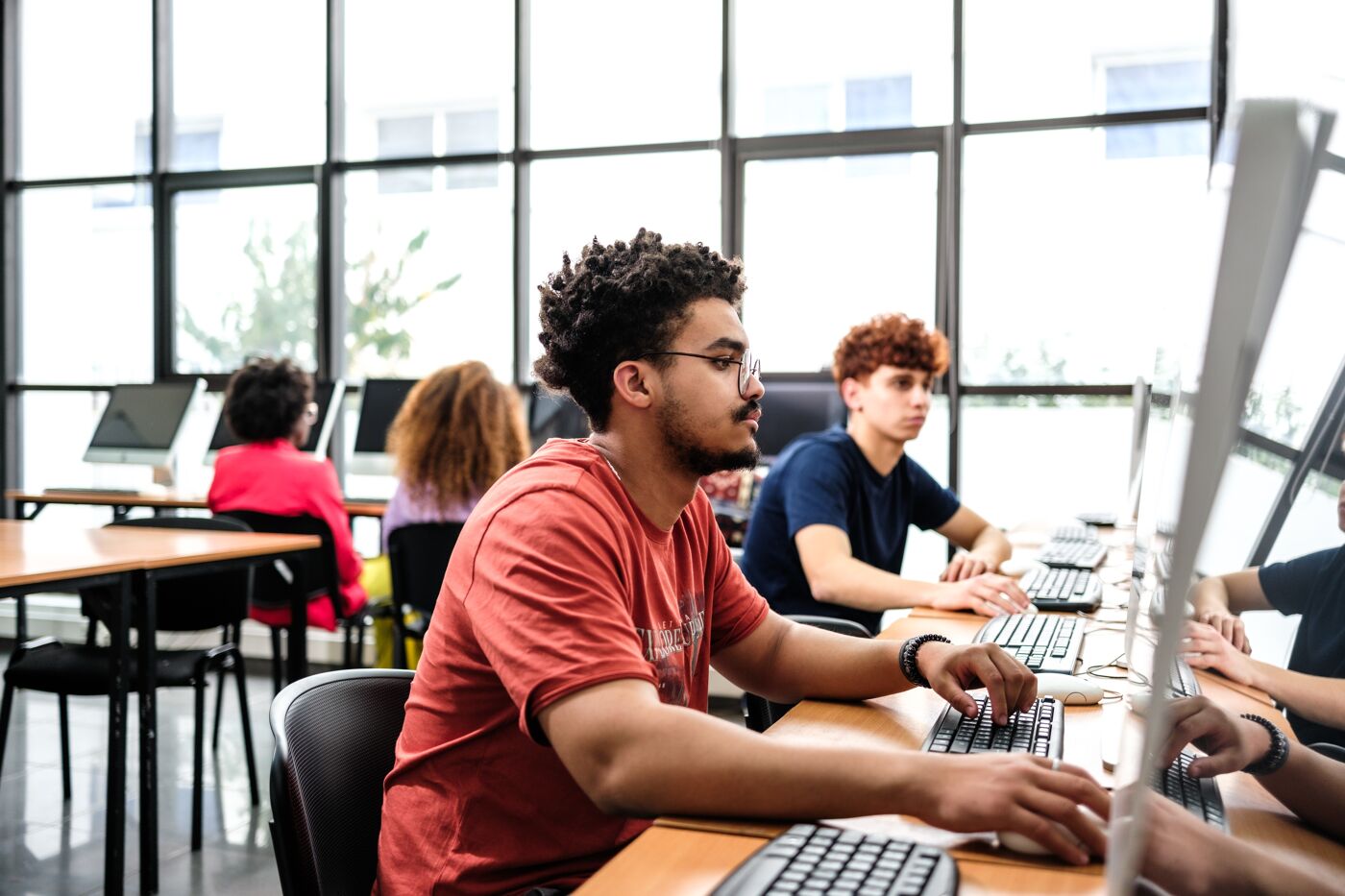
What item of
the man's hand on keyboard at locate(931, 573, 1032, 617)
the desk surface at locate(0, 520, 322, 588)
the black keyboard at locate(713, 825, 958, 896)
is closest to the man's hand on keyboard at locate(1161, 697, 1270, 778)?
the black keyboard at locate(713, 825, 958, 896)

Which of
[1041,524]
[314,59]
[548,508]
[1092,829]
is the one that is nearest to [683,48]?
[314,59]

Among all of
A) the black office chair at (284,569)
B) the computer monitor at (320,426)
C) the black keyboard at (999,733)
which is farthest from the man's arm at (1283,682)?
the computer monitor at (320,426)

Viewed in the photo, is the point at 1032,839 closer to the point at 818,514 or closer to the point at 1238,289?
the point at 1238,289

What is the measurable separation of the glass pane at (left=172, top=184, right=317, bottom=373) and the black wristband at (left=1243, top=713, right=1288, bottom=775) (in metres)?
5.11

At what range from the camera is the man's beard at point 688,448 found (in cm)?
129

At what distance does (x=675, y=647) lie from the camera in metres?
1.25

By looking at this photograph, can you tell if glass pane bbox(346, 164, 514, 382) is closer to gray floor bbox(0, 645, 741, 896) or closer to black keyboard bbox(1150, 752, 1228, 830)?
gray floor bbox(0, 645, 741, 896)

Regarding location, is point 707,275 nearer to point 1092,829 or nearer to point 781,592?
point 1092,829

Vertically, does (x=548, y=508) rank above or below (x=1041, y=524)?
above

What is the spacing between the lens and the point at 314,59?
5348 mm

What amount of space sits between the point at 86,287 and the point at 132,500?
1.74m

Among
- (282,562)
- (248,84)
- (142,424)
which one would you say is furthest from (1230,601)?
(248,84)

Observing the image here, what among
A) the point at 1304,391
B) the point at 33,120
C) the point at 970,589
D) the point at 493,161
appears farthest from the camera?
the point at 33,120

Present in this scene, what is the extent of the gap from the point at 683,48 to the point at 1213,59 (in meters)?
2.12
